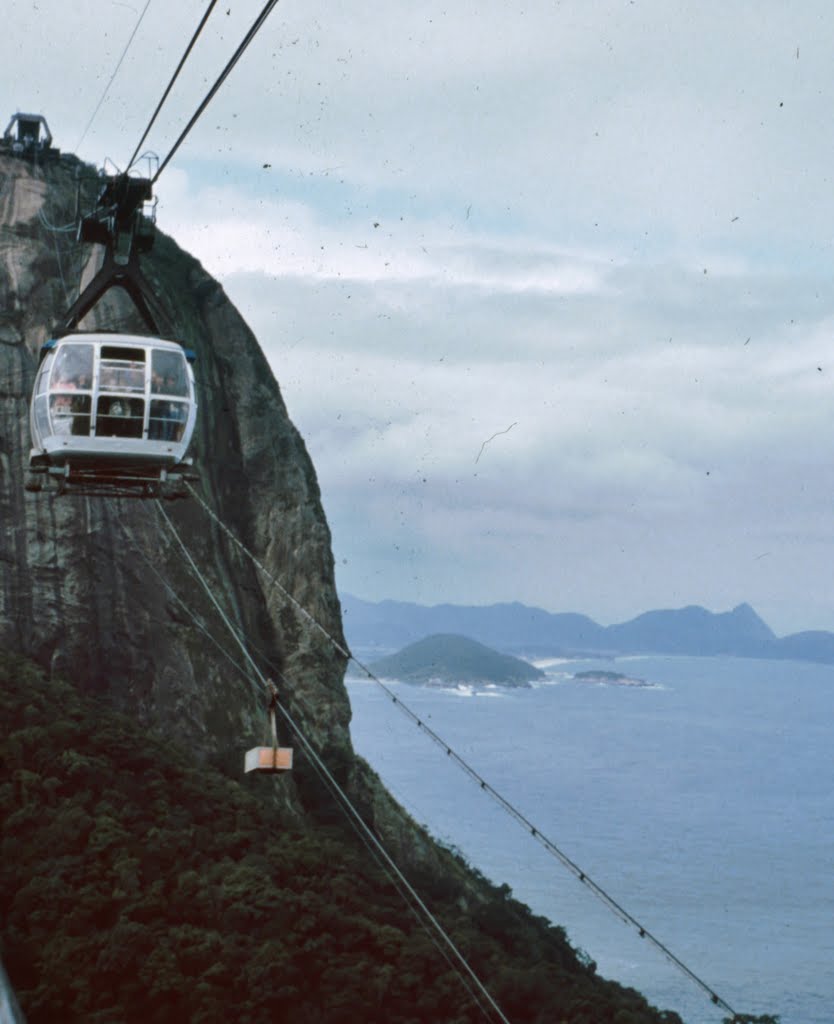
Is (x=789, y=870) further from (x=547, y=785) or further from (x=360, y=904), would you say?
(x=360, y=904)

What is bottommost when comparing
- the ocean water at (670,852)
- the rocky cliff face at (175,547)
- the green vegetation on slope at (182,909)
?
the ocean water at (670,852)

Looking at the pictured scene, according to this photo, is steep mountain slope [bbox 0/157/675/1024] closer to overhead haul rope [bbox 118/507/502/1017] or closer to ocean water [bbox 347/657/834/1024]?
overhead haul rope [bbox 118/507/502/1017]

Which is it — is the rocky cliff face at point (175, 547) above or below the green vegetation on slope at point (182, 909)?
above

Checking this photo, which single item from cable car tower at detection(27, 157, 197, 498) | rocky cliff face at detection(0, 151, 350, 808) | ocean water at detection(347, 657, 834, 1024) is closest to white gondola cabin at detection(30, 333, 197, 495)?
cable car tower at detection(27, 157, 197, 498)

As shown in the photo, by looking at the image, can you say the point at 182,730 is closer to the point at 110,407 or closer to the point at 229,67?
the point at 110,407

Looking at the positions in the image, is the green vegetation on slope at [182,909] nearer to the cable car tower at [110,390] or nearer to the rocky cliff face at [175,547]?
the rocky cliff face at [175,547]

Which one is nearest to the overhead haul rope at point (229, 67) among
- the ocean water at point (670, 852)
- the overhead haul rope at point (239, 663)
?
the overhead haul rope at point (239, 663)

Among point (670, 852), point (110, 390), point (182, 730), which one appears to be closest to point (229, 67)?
point (110, 390)
